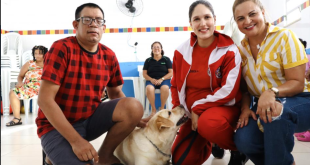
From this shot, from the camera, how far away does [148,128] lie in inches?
61.4

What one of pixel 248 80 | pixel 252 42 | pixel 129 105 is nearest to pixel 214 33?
pixel 252 42

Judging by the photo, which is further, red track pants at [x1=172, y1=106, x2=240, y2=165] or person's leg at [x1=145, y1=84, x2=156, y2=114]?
person's leg at [x1=145, y1=84, x2=156, y2=114]

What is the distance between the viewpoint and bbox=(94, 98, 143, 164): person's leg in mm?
1495

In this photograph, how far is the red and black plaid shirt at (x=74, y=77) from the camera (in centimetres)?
131

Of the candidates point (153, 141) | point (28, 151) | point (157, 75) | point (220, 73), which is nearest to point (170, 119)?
point (153, 141)

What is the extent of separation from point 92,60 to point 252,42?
0.95m

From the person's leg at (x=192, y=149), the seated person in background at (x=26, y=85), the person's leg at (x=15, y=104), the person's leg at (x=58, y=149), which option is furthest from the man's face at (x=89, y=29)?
the person's leg at (x=15, y=104)

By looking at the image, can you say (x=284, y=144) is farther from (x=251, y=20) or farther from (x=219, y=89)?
(x=251, y=20)

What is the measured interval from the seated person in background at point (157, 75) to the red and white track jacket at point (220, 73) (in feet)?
8.05

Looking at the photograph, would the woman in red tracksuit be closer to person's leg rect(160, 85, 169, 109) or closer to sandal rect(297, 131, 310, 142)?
sandal rect(297, 131, 310, 142)

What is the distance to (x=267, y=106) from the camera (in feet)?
3.75

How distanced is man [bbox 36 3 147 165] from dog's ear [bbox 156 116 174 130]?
0.12m

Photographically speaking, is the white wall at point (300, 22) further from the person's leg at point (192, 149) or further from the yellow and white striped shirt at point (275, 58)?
the person's leg at point (192, 149)

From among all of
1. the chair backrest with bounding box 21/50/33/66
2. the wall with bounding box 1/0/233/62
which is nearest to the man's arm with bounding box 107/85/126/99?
the wall with bounding box 1/0/233/62
